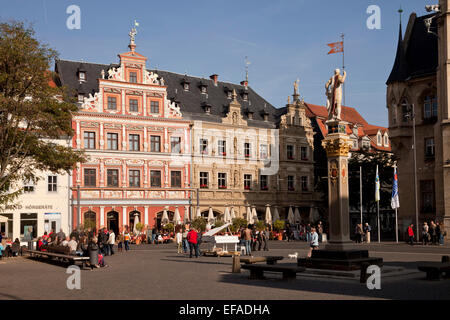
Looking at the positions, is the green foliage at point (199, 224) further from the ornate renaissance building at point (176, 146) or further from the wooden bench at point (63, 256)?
the wooden bench at point (63, 256)

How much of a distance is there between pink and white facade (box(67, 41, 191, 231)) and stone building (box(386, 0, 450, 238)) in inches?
775

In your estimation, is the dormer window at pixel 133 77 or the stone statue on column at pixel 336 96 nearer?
the stone statue on column at pixel 336 96

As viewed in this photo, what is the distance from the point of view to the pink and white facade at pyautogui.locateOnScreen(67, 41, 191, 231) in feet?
162

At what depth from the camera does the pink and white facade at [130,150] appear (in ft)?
162

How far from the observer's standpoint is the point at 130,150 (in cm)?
5159

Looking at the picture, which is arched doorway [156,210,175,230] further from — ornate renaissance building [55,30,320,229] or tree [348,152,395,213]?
tree [348,152,395,213]

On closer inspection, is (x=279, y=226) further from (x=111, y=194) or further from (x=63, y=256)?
(x=63, y=256)

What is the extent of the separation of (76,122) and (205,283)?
117ft

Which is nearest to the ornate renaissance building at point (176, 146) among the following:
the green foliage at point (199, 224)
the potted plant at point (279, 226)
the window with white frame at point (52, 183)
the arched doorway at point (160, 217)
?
the arched doorway at point (160, 217)

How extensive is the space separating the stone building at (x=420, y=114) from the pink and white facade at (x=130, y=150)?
64.6 ft

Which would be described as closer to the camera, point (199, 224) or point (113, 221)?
point (199, 224)

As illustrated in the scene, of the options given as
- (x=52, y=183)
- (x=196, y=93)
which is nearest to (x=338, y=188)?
(x=52, y=183)

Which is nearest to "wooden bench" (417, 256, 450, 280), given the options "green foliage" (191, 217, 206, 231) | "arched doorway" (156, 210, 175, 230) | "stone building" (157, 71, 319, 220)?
"green foliage" (191, 217, 206, 231)

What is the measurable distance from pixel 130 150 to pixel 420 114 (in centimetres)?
2503
